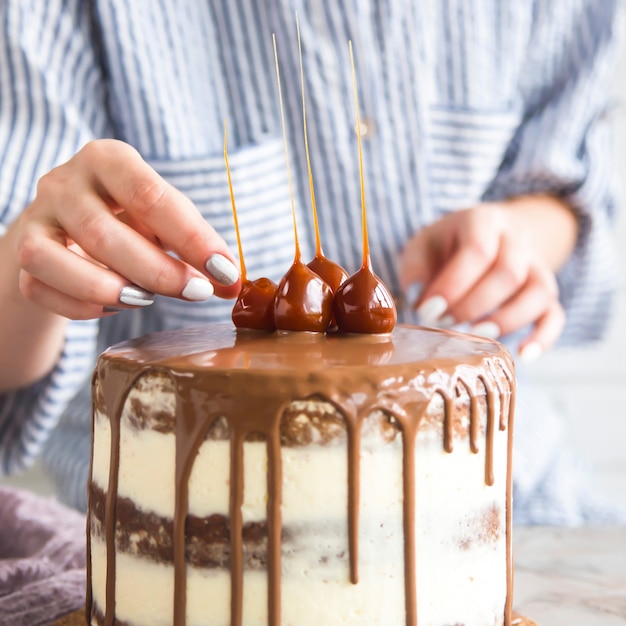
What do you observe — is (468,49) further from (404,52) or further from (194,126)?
(194,126)

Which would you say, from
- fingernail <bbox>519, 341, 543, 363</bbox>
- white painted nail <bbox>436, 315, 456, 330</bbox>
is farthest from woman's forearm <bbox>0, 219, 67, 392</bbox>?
fingernail <bbox>519, 341, 543, 363</bbox>

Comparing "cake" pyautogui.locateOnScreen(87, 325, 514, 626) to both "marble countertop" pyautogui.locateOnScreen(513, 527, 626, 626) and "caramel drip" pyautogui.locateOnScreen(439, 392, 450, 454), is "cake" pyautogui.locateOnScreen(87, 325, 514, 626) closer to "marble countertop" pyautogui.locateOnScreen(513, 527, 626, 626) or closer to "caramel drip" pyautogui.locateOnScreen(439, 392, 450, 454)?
"caramel drip" pyautogui.locateOnScreen(439, 392, 450, 454)

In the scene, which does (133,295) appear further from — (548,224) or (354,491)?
(548,224)

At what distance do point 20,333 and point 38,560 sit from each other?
0.85 feet

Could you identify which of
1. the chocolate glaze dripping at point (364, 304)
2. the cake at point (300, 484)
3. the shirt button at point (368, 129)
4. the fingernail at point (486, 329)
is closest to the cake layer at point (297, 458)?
the cake at point (300, 484)

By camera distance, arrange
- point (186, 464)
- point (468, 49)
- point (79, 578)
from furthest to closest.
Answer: point (468, 49)
point (79, 578)
point (186, 464)

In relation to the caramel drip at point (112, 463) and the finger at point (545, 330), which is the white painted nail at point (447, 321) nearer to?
the finger at point (545, 330)

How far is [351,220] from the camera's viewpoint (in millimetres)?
1304

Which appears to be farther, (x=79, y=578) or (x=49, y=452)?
(x=49, y=452)

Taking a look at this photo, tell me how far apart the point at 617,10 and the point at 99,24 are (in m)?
0.82

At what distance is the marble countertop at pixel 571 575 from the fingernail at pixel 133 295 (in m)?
0.46

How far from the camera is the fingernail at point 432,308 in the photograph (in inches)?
41.3

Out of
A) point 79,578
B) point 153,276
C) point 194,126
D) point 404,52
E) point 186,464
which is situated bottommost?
point 79,578

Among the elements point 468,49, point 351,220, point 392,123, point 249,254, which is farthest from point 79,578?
point 468,49
